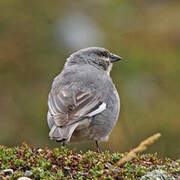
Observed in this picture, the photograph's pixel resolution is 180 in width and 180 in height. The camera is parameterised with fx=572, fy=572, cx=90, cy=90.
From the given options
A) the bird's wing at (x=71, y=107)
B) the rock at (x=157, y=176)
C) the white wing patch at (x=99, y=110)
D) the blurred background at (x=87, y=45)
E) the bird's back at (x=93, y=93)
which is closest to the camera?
the rock at (x=157, y=176)

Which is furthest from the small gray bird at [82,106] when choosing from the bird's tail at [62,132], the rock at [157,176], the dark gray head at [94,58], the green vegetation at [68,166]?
the rock at [157,176]

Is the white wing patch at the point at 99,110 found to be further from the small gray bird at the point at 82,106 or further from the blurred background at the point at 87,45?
the blurred background at the point at 87,45

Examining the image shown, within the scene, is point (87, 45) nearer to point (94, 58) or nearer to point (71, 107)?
point (94, 58)

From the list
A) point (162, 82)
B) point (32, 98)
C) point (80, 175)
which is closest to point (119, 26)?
point (162, 82)

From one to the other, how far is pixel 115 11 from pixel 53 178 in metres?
16.8

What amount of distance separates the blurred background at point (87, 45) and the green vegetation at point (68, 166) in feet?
22.5

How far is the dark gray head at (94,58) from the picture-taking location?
10969 millimetres

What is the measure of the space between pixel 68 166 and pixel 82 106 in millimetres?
1661

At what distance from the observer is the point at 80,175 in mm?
6984

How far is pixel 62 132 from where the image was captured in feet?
26.8

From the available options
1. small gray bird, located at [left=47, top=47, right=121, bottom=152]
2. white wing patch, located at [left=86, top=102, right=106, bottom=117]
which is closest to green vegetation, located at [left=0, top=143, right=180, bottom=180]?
small gray bird, located at [left=47, top=47, right=121, bottom=152]

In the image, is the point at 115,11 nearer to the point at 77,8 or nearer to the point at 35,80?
the point at 77,8

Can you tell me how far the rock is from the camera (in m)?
6.86

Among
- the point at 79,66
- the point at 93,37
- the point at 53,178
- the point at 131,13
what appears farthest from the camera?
the point at 131,13
